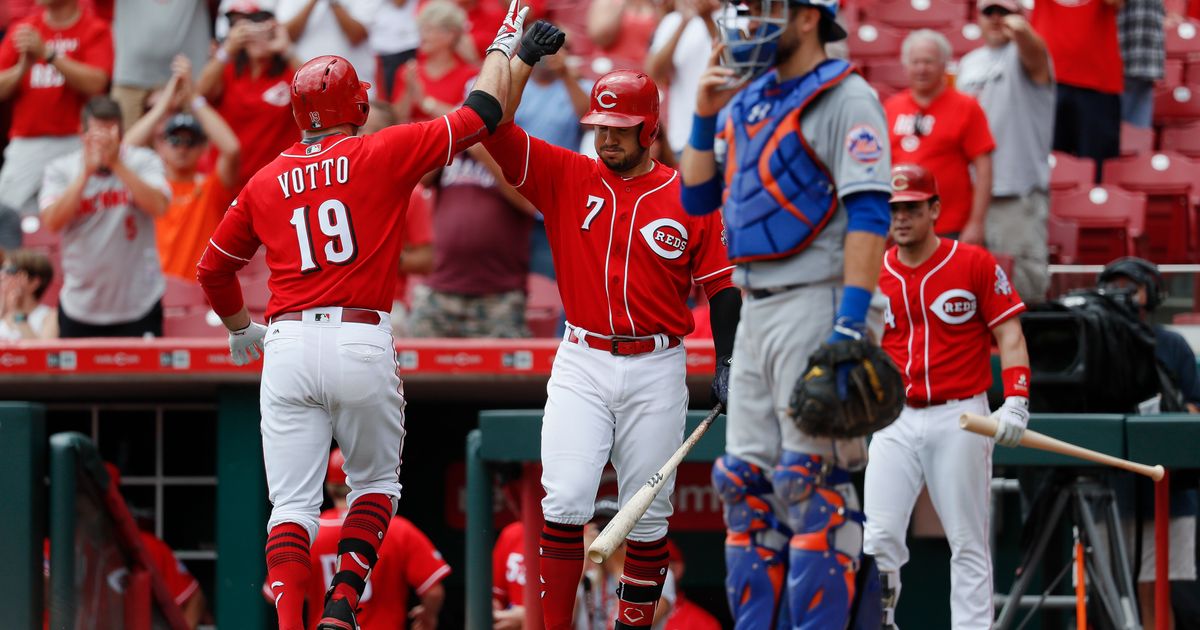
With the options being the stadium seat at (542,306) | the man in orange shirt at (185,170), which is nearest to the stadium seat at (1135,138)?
the stadium seat at (542,306)

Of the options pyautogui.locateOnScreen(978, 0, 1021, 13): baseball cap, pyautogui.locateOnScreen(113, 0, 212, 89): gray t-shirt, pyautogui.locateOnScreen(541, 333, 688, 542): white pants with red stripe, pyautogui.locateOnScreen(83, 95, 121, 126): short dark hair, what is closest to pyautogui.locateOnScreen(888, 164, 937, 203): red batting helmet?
pyautogui.locateOnScreen(541, 333, 688, 542): white pants with red stripe

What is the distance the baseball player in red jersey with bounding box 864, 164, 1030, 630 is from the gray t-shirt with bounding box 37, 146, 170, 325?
3868 millimetres

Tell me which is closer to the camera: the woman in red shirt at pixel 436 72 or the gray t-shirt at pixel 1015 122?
the gray t-shirt at pixel 1015 122

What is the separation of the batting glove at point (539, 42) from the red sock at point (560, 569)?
58.9 inches

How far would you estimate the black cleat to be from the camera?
471 centimetres

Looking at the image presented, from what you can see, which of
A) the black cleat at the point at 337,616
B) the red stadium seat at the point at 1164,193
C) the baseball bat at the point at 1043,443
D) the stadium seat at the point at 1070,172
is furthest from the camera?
the stadium seat at the point at 1070,172

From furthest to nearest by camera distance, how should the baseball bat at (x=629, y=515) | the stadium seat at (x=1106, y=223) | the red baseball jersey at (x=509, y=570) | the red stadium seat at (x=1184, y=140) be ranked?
the red stadium seat at (x=1184, y=140) < the stadium seat at (x=1106, y=223) < the red baseball jersey at (x=509, y=570) < the baseball bat at (x=629, y=515)

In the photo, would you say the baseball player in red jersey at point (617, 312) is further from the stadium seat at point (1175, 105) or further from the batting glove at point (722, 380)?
the stadium seat at point (1175, 105)

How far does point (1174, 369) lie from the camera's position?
7.15 metres

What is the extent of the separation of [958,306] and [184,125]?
456 centimetres

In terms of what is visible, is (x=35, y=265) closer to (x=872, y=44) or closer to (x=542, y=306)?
(x=542, y=306)

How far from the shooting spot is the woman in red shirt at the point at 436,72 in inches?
345

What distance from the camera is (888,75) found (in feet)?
35.0

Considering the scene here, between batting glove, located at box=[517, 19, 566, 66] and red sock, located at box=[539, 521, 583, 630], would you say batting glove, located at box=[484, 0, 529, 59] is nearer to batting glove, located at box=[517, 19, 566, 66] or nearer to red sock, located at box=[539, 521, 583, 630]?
batting glove, located at box=[517, 19, 566, 66]
